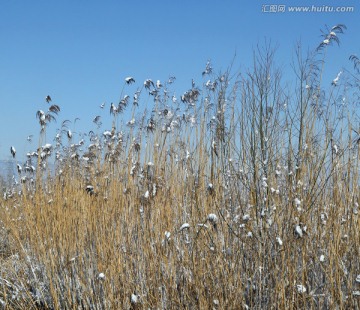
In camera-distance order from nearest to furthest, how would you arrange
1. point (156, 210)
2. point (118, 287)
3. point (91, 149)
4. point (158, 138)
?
point (118, 287) → point (156, 210) → point (158, 138) → point (91, 149)

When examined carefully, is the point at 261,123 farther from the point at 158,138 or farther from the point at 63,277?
the point at 63,277

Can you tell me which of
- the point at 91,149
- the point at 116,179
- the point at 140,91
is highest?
the point at 140,91

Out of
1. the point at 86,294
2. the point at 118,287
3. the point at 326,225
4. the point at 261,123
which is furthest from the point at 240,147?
the point at 86,294

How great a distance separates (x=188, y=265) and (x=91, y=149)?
2.17 meters

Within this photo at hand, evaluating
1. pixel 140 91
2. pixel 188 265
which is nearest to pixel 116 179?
pixel 140 91

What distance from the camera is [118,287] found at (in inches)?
112

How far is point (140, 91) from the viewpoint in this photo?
3904mm

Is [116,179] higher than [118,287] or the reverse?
higher

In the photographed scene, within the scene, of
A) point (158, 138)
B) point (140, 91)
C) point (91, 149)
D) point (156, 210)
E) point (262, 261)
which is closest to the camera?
point (262, 261)

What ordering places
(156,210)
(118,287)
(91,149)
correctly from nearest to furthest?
(118,287) < (156,210) < (91,149)

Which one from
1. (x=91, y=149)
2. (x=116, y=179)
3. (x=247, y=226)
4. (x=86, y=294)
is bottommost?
(x=86, y=294)

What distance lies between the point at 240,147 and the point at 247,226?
50cm

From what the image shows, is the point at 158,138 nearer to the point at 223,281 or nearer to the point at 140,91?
the point at 140,91

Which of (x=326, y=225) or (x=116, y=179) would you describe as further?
(x=116, y=179)
